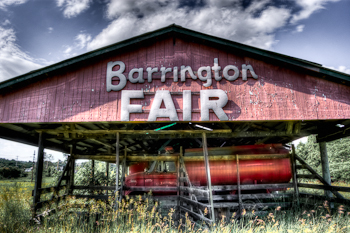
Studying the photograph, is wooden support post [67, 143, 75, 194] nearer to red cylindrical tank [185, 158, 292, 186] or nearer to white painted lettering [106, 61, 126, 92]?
white painted lettering [106, 61, 126, 92]

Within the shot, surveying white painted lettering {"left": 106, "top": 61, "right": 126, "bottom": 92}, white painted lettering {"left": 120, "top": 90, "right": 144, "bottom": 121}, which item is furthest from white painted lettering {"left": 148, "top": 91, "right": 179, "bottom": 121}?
white painted lettering {"left": 106, "top": 61, "right": 126, "bottom": 92}

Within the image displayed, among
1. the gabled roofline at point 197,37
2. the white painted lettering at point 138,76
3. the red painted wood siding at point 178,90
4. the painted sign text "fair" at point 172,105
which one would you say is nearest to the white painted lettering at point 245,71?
the red painted wood siding at point 178,90

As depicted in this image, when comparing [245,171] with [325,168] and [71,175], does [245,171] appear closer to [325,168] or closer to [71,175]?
[325,168]

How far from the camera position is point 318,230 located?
6.17 metres

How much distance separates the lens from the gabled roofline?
739 cm

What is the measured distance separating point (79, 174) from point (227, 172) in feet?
36.3

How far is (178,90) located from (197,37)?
5.81 ft

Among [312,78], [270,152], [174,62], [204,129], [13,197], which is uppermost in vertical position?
A: [174,62]

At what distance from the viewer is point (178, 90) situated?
7500 millimetres

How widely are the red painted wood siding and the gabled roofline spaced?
26 cm

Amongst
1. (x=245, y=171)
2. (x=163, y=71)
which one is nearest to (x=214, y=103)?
(x=163, y=71)

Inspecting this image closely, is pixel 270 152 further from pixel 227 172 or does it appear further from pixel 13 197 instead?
pixel 13 197

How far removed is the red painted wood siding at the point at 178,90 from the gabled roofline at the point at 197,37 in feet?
0.85

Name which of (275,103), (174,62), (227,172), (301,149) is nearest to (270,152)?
(227,172)
